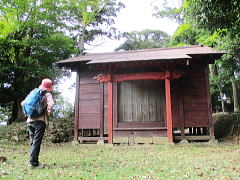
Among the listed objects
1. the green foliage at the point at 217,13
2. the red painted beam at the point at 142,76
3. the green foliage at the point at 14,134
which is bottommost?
the green foliage at the point at 14,134

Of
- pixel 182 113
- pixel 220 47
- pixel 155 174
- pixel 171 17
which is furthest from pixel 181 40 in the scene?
pixel 155 174

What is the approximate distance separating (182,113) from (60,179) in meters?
7.68

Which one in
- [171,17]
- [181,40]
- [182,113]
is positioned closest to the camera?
[182,113]

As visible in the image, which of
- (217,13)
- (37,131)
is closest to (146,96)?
(217,13)

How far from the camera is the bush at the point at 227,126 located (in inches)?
449

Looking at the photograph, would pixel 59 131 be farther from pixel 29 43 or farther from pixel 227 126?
pixel 227 126

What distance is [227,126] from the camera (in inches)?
486

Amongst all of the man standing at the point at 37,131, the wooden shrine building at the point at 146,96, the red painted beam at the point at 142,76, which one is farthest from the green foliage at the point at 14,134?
the man standing at the point at 37,131

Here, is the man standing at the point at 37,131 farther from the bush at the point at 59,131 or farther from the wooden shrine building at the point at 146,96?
the bush at the point at 59,131

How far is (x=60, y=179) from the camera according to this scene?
410 cm

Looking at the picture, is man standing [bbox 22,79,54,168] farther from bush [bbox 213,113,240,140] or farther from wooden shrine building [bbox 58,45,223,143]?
bush [bbox 213,113,240,140]

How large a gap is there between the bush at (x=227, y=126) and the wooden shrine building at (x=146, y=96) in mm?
1318

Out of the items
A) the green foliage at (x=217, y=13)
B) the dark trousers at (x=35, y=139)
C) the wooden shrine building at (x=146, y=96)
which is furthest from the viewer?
the wooden shrine building at (x=146, y=96)

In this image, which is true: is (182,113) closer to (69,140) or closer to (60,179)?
(69,140)
